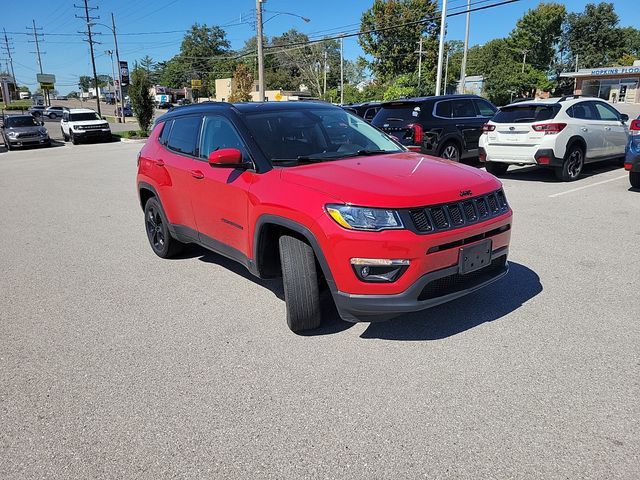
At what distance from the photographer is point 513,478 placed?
89.4 inches

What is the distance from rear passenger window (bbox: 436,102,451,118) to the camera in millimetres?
11258

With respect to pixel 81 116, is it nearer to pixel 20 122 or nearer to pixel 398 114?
pixel 20 122

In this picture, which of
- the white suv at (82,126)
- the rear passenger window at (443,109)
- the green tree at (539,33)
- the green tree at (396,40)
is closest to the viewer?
the rear passenger window at (443,109)

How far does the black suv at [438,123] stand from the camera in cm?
1100

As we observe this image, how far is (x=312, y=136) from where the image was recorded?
432cm

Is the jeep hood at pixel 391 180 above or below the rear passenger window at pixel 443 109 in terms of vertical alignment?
below

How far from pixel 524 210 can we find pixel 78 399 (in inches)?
264

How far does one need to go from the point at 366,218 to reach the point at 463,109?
9.72 m

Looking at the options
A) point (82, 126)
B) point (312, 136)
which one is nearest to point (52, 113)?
point (82, 126)

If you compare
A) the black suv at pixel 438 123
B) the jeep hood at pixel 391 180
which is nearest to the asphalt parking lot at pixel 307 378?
the jeep hood at pixel 391 180

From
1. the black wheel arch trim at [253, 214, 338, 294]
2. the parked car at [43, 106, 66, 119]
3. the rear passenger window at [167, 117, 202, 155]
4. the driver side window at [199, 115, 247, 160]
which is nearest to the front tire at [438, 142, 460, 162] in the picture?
the rear passenger window at [167, 117, 202, 155]

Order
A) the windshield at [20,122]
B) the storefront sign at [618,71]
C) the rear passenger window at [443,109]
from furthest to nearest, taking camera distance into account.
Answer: the storefront sign at [618,71]
the windshield at [20,122]
the rear passenger window at [443,109]

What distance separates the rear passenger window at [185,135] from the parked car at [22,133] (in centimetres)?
2315

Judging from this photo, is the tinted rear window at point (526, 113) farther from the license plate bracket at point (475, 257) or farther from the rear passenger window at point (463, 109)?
the license plate bracket at point (475, 257)
